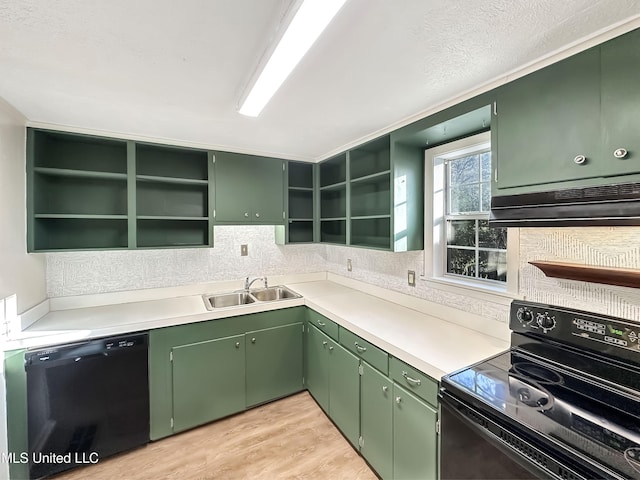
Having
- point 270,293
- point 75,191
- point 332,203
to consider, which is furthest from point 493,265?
point 75,191

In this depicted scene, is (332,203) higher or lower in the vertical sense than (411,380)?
higher

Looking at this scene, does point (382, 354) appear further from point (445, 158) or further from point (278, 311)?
point (445, 158)

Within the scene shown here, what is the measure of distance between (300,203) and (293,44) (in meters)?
2.20

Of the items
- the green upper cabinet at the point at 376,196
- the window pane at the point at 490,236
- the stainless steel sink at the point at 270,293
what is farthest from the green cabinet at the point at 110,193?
the window pane at the point at 490,236

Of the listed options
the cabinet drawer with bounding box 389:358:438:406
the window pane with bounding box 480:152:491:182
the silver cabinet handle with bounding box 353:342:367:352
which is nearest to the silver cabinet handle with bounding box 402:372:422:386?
the cabinet drawer with bounding box 389:358:438:406

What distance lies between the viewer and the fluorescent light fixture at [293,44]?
0.87 metres

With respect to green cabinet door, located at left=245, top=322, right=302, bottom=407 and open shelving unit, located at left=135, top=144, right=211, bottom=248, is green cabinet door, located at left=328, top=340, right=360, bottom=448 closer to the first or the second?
green cabinet door, located at left=245, top=322, right=302, bottom=407

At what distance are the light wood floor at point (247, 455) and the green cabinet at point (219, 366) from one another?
4.7 inches

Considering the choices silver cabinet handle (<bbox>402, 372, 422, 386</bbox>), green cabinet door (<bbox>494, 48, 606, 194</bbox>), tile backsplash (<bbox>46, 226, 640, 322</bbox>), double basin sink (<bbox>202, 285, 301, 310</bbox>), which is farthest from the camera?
double basin sink (<bbox>202, 285, 301, 310</bbox>)

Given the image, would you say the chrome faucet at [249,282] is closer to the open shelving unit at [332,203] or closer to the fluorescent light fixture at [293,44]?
the open shelving unit at [332,203]

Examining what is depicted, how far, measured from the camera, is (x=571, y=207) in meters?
1.05

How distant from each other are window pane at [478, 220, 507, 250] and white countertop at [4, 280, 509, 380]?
0.57m

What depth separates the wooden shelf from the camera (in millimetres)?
1125

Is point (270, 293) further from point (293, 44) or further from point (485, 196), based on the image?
point (293, 44)
